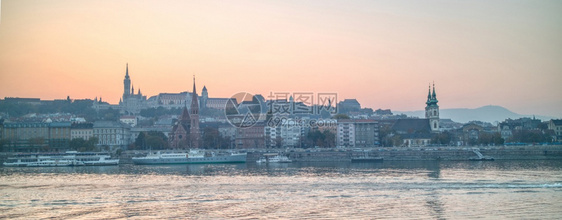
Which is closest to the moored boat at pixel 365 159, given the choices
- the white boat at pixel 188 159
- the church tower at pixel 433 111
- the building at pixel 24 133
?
the white boat at pixel 188 159

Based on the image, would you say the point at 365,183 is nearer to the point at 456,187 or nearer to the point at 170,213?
the point at 456,187

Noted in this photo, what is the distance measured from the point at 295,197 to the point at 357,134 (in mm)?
68014

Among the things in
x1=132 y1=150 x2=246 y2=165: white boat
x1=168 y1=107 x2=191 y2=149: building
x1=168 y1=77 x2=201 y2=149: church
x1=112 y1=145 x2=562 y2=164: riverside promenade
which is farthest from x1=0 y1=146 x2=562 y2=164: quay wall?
x1=168 y1=77 x2=201 y2=149: church

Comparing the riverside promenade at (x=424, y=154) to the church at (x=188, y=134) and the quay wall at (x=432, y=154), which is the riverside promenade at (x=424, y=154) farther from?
the church at (x=188, y=134)

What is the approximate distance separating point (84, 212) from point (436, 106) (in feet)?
269

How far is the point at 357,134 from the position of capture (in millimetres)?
98500

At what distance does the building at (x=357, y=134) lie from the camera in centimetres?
9788

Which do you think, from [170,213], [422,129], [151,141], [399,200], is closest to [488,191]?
[399,200]

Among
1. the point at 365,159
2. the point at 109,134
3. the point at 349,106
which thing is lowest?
the point at 365,159

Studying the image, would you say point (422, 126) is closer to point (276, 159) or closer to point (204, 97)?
point (276, 159)

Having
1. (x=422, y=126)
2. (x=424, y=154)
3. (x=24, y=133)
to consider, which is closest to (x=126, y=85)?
(x=24, y=133)

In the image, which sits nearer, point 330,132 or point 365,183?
point 365,183

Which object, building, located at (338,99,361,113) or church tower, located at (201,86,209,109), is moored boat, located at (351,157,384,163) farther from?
church tower, located at (201,86,209,109)

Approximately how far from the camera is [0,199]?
31.6 m
